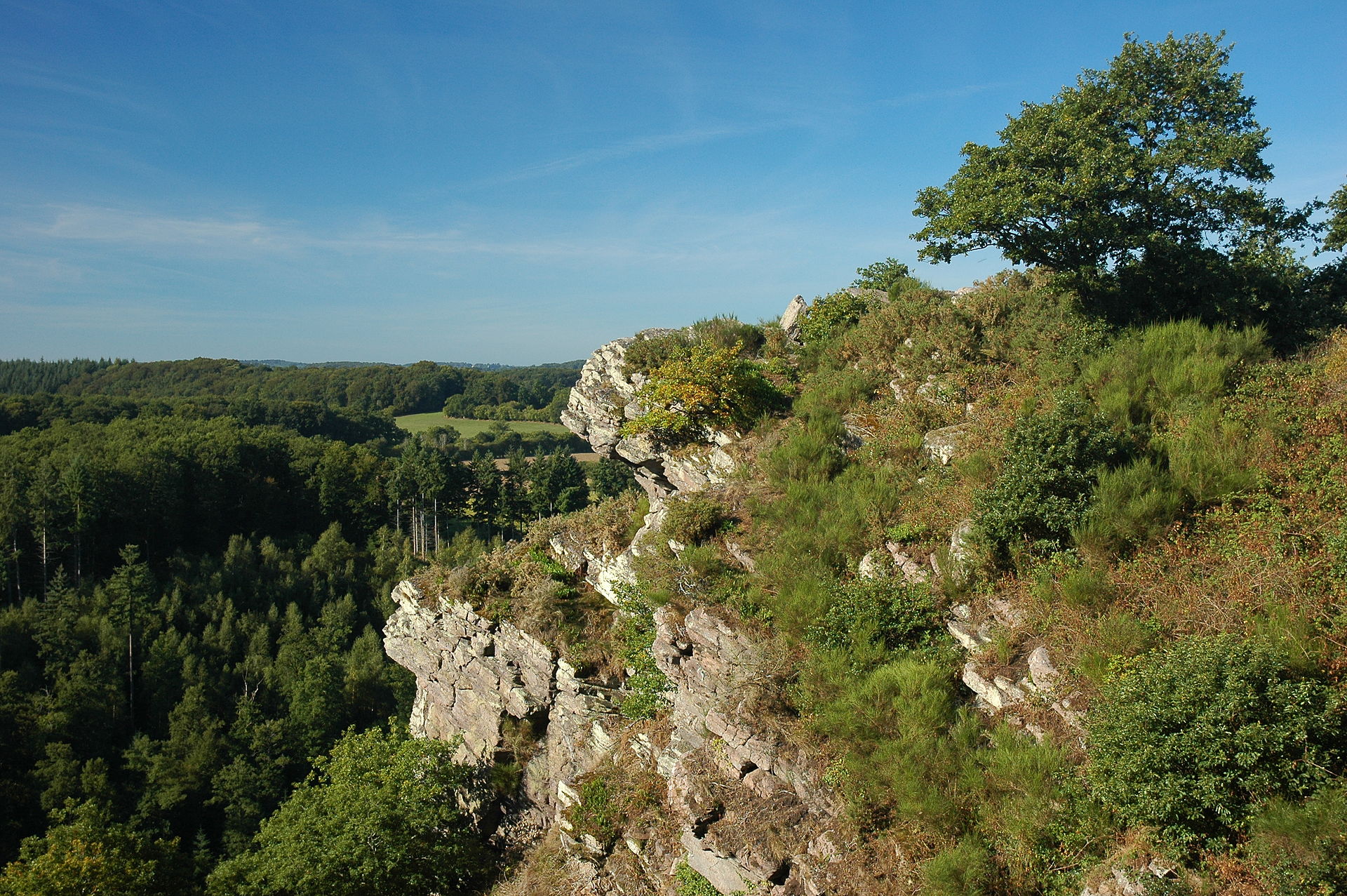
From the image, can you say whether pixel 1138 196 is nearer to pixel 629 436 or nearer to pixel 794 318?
pixel 794 318

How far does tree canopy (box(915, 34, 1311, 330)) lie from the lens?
38.2ft

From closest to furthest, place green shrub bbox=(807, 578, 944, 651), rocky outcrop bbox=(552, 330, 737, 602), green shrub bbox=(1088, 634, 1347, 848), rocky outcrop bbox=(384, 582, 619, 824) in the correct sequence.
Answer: green shrub bbox=(1088, 634, 1347, 848) < green shrub bbox=(807, 578, 944, 651) < rocky outcrop bbox=(384, 582, 619, 824) < rocky outcrop bbox=(552, 330, 737, 602)

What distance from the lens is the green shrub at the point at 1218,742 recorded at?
5508 mm

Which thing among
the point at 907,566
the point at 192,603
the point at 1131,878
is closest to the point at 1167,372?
the point at 907,566

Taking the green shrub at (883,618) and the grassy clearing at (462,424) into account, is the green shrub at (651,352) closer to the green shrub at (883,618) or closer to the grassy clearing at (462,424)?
the green shrub at (883,618)

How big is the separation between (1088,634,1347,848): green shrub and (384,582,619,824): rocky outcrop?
7.78 meters

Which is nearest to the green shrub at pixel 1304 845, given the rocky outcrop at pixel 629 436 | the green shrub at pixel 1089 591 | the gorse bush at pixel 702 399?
the green shrub at pixel 1089 591

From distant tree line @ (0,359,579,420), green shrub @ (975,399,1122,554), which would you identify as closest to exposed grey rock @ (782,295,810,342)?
green shrub @ (975,399,1122,554)

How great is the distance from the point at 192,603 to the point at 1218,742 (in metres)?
51.7

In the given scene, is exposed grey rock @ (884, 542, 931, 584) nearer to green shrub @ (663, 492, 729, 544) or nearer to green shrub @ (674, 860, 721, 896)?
green shrub @ (663, 492, 729, 544)

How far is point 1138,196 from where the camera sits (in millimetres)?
11977

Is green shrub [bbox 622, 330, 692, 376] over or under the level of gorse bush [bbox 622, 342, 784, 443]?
over

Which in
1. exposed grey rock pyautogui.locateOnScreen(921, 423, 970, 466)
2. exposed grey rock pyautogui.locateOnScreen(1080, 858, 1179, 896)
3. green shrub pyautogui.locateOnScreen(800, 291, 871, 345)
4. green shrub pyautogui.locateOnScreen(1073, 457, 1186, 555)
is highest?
green shrub pyautogui.locateOnScreen(800, 291, 871, 345)

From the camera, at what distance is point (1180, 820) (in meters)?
5.85
